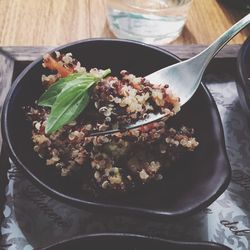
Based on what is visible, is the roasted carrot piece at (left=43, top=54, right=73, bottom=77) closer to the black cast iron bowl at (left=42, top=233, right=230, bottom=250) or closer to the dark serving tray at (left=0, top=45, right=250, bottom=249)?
the dark serving tray at (left=0, top=45, right=250, bottom=249)

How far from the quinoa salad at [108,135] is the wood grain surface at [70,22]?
0.34m

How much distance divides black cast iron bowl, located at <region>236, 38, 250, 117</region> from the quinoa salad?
0.48ft

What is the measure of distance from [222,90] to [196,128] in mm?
204

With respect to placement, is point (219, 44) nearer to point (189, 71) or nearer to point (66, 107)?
point (189, 71)

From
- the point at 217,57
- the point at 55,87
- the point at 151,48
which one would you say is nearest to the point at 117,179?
the point at 55,87

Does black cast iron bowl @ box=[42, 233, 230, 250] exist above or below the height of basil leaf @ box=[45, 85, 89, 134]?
below

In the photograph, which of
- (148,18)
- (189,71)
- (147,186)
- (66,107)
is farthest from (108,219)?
(148,18)

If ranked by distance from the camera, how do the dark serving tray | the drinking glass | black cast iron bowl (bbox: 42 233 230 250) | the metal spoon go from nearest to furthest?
black cast iron bowl (bbox: 42 233 230 250)
the dark serving tray
the metal spoon
the drinking glass

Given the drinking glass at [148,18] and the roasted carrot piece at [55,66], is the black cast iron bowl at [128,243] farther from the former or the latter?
the drinking glass at [148,18]

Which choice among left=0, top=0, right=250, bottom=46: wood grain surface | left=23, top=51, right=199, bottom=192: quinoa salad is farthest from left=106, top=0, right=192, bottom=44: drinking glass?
left=23, top=51, right=199, bottom=192: quinoa salad

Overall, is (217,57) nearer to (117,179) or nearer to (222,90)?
(222,90)

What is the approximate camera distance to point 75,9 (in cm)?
126

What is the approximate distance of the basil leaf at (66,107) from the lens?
79 cm

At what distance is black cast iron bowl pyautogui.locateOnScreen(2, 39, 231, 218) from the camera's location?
0.76m
